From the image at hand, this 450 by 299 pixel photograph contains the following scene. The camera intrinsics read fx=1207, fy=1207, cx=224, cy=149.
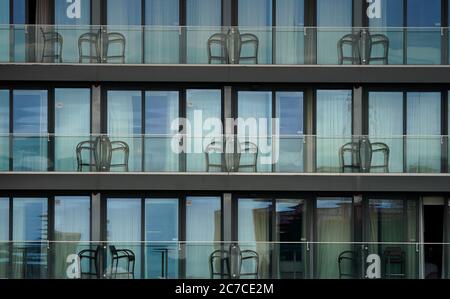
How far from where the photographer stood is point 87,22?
30.2 meters

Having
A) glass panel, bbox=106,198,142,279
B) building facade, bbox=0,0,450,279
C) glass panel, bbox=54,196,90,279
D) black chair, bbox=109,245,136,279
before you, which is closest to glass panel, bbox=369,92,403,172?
building facade, bbox=0,0,450,279

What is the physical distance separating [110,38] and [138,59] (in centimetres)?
87

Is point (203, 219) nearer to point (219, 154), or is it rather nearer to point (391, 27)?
point (219, 154)

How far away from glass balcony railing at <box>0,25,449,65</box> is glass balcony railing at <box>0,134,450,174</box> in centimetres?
189

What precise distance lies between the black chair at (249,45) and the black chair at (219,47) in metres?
0.32

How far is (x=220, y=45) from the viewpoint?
96.1ft

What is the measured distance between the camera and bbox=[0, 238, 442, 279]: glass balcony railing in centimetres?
2792

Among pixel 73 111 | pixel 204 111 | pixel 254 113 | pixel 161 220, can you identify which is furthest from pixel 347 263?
pixel 73 111

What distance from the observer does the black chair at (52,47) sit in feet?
95.5

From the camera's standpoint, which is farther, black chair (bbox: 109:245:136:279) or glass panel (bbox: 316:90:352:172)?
glass panel (bbox: 316:90:352:172)

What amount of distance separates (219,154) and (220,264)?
2.65 meters

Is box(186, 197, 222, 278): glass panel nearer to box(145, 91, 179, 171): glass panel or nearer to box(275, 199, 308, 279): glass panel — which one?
box(275, 199, 308, 279): glass panel

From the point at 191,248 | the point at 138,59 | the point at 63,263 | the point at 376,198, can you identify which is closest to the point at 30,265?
the point at 63,263
